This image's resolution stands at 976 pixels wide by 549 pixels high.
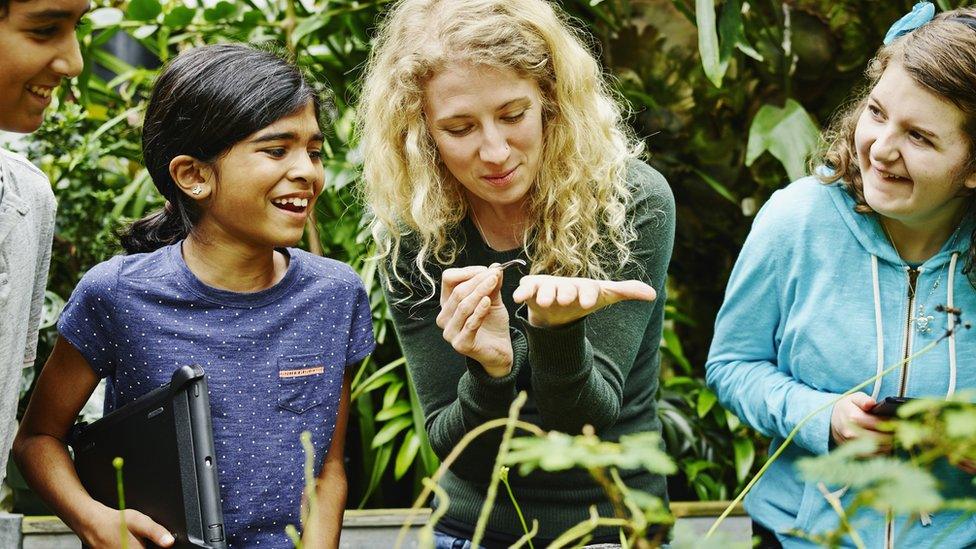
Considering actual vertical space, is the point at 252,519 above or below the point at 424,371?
below

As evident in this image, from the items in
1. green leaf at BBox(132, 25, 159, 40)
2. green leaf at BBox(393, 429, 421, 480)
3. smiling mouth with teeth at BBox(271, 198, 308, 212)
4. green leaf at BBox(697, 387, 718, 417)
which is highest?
smiling mouth with teeth at BBox(271, 198, 308, 212)

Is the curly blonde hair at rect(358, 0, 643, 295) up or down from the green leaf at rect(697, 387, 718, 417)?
up

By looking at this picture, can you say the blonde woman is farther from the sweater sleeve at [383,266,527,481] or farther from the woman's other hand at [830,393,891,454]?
the woman's other hand at [830,393,891,454]

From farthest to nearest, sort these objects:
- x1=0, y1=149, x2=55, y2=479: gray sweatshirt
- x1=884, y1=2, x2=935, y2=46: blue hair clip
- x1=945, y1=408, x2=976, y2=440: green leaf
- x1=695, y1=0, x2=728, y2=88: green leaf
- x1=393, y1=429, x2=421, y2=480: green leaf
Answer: x1=393, y1=429, x2=421, y2=480: green leaf
x1=695, y1=0, x2=728, y2=88: green leaf
x1=884, y1=2, x2=935, y2=46: blue hair clip
x1=0, y1=149, x2=55, y2=479: gray sweatshirt
x1=945, y1=408, x2=976, y2=440: green leaf

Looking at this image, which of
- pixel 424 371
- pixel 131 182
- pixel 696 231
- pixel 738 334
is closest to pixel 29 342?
pixel 424 371

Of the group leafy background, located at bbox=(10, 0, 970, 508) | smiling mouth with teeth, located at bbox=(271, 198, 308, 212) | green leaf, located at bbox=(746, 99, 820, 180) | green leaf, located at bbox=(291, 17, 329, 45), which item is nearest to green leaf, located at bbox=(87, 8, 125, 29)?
leafy background, located at bbox=(10, 0, 970, 508)

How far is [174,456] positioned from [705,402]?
1.80 metres

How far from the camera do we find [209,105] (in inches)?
64.6

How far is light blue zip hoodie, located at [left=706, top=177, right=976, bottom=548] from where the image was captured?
1.53 metres

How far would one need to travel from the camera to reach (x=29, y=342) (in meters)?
1.54

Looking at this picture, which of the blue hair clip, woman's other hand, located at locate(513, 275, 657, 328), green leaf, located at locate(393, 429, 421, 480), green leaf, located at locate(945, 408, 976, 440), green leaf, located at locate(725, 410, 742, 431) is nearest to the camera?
green leaf, located at locate(945, 408, 976, 440)

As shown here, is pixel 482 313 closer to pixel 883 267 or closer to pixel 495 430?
pixel 495 430

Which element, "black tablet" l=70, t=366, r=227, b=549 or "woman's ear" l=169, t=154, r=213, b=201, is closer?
"black tablet" l=70, t=366, r=227, b=549

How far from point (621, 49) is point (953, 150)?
1956 mm
